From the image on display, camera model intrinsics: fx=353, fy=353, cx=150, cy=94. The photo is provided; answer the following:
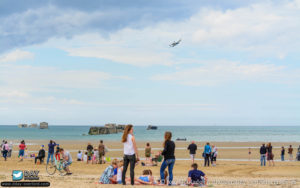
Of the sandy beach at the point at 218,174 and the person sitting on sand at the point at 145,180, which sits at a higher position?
the person sitting on sand at the point at 145,180

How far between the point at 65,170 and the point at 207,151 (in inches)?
339

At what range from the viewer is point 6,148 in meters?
23.9

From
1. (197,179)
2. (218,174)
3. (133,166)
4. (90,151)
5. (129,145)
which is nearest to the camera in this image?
(129,145)

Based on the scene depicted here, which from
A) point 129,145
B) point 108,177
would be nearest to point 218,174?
point 108,177

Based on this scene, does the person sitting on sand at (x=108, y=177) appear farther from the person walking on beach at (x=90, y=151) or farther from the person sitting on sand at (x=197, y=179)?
the person walking on beach at (x=90, y=151)

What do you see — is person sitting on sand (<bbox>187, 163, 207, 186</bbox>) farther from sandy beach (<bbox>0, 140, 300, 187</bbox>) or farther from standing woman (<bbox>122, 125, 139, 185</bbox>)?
standing woman (<bbox>122, 125, 139, 185</bbox>)

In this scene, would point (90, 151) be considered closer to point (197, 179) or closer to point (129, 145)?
point (197, 179)

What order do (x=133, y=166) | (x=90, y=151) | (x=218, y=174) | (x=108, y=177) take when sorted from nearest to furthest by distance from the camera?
(x=133, y=166) → (x=108, y=177) → (x=218, y=174) → (x=90, y=151)

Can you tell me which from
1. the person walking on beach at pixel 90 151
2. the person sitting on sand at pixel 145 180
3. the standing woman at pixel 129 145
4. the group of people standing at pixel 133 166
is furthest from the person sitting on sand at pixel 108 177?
the person walking on beach at pixel 90 151

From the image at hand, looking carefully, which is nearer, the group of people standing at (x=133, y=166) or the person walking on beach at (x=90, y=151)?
the group of people standing at (x=133, y=166)

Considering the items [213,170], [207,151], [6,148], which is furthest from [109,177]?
[6,148]

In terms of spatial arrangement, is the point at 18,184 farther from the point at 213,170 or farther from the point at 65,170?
the point at 213,170

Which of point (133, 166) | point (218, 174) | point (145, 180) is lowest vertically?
point (218, 174)

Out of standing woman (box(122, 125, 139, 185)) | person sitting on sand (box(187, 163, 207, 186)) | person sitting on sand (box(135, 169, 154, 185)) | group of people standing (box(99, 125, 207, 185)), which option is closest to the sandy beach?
person sitting on sand (box(187, 163, 207, 186))
